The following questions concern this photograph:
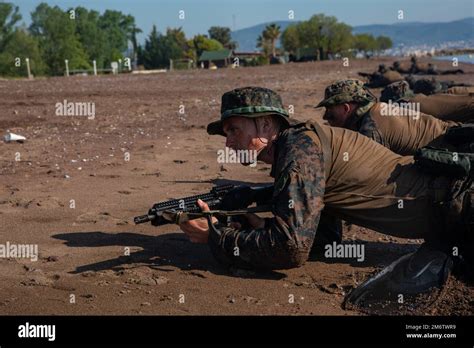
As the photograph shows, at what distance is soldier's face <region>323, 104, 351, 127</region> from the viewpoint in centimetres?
592

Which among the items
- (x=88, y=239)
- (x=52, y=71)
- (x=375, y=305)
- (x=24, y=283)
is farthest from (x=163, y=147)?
(x=52, y=71)

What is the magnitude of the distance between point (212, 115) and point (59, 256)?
933 centimetres

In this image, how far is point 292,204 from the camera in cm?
368

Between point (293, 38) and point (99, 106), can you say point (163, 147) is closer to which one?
point (99, 106)

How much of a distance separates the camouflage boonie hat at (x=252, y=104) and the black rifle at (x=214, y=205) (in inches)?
24.1

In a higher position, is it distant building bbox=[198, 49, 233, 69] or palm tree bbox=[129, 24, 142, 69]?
palm tree bbox=[129, 24, 142, 69]

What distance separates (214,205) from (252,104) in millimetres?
888

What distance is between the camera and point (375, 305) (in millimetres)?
3789

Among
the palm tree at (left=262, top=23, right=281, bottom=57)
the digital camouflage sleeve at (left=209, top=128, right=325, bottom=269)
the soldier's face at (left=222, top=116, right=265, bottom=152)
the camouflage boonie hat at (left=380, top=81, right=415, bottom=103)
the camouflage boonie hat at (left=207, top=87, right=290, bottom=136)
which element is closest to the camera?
the digital camouflage sleeve at (left=209, top=128, right=325, bottom=269)

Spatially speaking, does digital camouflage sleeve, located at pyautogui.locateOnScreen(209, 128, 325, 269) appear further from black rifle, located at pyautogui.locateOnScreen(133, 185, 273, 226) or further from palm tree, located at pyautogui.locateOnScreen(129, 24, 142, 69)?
palm tree, located at pyautogui.locateOnScreen(129, 24, 142, 69)

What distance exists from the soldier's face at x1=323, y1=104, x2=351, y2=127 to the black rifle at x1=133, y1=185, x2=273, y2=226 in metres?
1.63

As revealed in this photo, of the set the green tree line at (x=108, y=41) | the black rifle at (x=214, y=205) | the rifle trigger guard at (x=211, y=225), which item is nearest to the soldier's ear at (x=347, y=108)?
the black rifle at (x=214, y=205)

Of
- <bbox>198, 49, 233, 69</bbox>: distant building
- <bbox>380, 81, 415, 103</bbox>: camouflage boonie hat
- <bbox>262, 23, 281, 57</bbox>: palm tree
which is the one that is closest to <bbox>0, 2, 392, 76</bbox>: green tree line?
<bbox>262, 23, 281, 57</bbox>: palm tree

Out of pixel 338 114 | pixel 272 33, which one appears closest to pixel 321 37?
pixel 272 33
